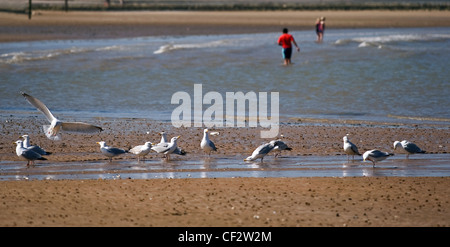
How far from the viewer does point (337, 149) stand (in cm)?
1402

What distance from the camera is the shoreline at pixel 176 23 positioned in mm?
44219

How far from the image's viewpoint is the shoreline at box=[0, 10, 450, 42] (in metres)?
44.2

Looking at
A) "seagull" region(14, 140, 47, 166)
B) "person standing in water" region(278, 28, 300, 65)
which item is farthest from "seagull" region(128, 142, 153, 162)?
"person standing in water" region(278, 28, 300, 65)

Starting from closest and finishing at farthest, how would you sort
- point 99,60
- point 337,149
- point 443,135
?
point 337,149, point 443,135, point 99,60


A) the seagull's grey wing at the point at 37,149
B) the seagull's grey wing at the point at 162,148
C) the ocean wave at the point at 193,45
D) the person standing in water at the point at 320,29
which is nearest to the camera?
the seagull's grey wing at the point at 37,149

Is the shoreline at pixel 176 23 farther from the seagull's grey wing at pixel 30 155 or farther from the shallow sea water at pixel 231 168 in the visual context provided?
the shallow sea water at pixel 231 168

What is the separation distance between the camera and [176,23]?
54375 millimetres

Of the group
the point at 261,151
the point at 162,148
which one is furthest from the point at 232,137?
the point at 261,151

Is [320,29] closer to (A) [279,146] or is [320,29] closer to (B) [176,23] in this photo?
(B) [176,23]

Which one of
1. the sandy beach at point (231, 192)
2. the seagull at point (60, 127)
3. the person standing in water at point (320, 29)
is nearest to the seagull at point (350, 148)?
the sandy beach at point (231, 192)

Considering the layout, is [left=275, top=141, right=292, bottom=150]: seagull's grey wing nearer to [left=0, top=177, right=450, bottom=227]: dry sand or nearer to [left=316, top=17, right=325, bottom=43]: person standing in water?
[left=0, top=177, right=450, bottom=227]: dry sand

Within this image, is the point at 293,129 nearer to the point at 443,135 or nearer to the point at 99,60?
the point at 443,135

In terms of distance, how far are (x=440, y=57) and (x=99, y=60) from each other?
559 inches
